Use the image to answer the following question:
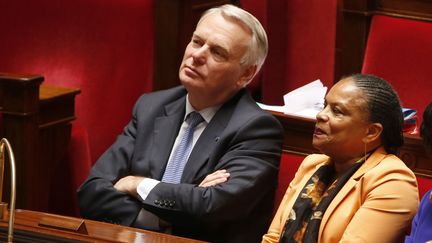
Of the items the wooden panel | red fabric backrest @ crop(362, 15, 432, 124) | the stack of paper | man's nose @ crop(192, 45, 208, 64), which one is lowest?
the wooden panel

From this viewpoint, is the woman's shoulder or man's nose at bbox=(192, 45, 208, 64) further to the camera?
man's nose at bbox=(192, 45, 208, 64)

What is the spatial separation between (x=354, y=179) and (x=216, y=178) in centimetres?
20

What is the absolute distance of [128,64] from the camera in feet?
5.71

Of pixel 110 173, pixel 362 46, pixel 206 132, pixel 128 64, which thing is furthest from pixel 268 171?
pixel 128 64

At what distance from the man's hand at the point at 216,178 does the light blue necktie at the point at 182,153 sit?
6 cm

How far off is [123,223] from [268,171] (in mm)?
200

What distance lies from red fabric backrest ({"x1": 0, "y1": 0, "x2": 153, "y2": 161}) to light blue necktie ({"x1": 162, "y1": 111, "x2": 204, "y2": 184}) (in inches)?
19.3

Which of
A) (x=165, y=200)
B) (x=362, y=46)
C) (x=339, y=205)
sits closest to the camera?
(x=339, y=205)

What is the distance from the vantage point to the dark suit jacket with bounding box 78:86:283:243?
117 cm

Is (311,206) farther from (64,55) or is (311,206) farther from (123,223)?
(64,55)

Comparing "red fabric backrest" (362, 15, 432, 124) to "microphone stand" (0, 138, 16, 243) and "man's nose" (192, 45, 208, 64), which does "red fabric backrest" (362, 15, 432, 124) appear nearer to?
"man's nose" (192, 45, 208, 64)

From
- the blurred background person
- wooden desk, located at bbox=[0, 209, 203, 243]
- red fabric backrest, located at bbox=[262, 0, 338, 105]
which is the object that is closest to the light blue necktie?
wooden desk, located at bbox=[0, 209, 203, 243]

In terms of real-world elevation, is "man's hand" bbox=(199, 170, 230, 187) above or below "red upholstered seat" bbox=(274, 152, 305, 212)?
above

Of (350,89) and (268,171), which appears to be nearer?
(350,89)
